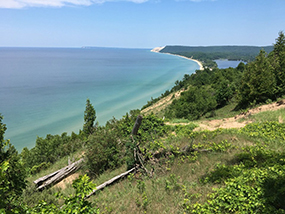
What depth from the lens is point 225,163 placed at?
734 centimetres

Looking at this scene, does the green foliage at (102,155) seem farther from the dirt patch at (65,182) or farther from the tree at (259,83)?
the tree at (259,83)

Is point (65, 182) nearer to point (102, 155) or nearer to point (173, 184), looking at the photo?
point (102, 155)

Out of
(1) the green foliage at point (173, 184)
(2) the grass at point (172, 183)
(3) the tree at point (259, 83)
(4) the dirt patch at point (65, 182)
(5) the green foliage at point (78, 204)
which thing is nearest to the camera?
(5) the green foliage at point (78, 204)

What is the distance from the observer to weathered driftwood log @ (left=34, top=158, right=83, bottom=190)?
31.4 feet

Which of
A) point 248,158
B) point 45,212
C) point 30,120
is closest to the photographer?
point 45,212

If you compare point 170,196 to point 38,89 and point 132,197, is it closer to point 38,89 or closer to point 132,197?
point 132,197

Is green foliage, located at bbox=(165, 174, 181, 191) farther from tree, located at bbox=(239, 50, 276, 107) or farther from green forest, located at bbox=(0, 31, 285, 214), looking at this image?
tree, located at bbox=(239, 50, 276, 107)

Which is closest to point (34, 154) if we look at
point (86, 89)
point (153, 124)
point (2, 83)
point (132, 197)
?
point (153, 124)

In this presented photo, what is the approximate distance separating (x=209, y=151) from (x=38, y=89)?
228 feet

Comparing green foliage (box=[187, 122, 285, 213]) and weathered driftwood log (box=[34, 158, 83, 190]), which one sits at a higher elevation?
green foliage (box=[187, 122, 285, 213])

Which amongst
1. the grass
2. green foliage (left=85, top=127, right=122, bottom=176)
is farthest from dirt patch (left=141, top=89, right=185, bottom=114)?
the grass

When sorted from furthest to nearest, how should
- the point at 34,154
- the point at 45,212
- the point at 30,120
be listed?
the point at 30,120, the point at 34,154, the point at 45,212

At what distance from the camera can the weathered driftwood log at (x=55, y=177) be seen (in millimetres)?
9570

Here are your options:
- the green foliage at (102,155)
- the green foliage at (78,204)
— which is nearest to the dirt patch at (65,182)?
the green foliage at (102,155)
